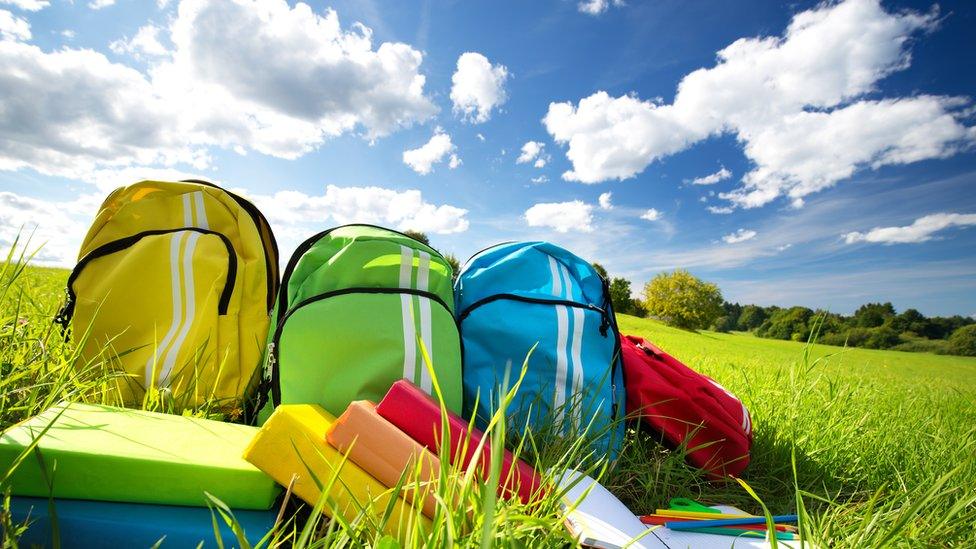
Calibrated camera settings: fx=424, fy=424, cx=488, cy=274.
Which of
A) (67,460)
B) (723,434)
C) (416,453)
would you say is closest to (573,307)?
(723,434)

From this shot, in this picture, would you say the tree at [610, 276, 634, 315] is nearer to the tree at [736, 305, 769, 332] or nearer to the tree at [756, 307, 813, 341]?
the tree at [756, 307, 813, 341]

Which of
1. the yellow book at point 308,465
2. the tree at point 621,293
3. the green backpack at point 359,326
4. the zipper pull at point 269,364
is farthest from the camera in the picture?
the tree at point 621,293

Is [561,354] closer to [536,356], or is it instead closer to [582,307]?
[536,356]

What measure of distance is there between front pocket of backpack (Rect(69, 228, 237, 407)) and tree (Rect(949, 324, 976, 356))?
66.5m

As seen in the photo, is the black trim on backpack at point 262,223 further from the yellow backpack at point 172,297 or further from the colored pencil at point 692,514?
the colored pencil at point 692,514

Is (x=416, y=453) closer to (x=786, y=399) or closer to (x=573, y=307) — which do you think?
(x=573, y=307)

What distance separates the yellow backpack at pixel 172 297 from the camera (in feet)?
6.83

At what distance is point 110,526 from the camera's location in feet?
3.25

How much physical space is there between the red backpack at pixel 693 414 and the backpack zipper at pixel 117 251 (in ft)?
7.12

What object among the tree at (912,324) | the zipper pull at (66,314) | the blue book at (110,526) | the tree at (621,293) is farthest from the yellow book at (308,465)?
the tree at (912,324)

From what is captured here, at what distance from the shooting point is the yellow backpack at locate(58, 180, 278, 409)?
2.08 metres

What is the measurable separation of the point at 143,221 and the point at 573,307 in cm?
240

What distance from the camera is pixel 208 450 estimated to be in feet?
3.85

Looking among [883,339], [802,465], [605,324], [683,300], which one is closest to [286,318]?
[605,324]
